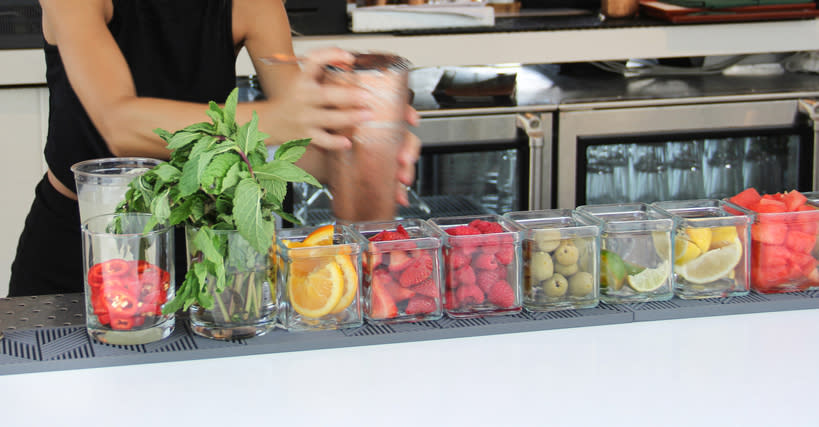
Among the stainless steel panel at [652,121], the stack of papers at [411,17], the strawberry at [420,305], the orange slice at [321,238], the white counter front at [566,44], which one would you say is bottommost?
the strawberry at [420,305]

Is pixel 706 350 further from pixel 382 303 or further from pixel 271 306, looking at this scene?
pixel 271 306

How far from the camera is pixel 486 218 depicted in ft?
4.40

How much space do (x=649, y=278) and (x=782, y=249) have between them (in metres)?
→ 0.20

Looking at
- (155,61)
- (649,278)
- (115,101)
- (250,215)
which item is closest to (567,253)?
(649,278)

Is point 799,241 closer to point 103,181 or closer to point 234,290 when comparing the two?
point 234,290

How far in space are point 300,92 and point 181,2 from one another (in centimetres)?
50

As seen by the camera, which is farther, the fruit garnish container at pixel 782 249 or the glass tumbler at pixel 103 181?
the fruit garnish container at pixel 782 249

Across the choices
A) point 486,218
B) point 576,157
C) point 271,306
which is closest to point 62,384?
point 271,306

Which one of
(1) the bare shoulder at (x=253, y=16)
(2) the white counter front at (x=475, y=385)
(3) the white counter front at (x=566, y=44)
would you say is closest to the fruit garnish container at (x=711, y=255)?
(2) the white counter front at (x=475, y=385)

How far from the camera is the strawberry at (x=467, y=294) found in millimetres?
1237

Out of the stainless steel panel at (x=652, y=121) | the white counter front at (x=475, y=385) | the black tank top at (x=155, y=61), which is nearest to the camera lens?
the white counter front at (x=475, y=385)

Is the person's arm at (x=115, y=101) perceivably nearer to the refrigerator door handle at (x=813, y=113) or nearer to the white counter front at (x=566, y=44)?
the white counter front at (x=566, y=44)

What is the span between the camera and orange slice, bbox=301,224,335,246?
1202mm

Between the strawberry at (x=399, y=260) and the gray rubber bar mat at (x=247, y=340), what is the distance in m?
0.08
